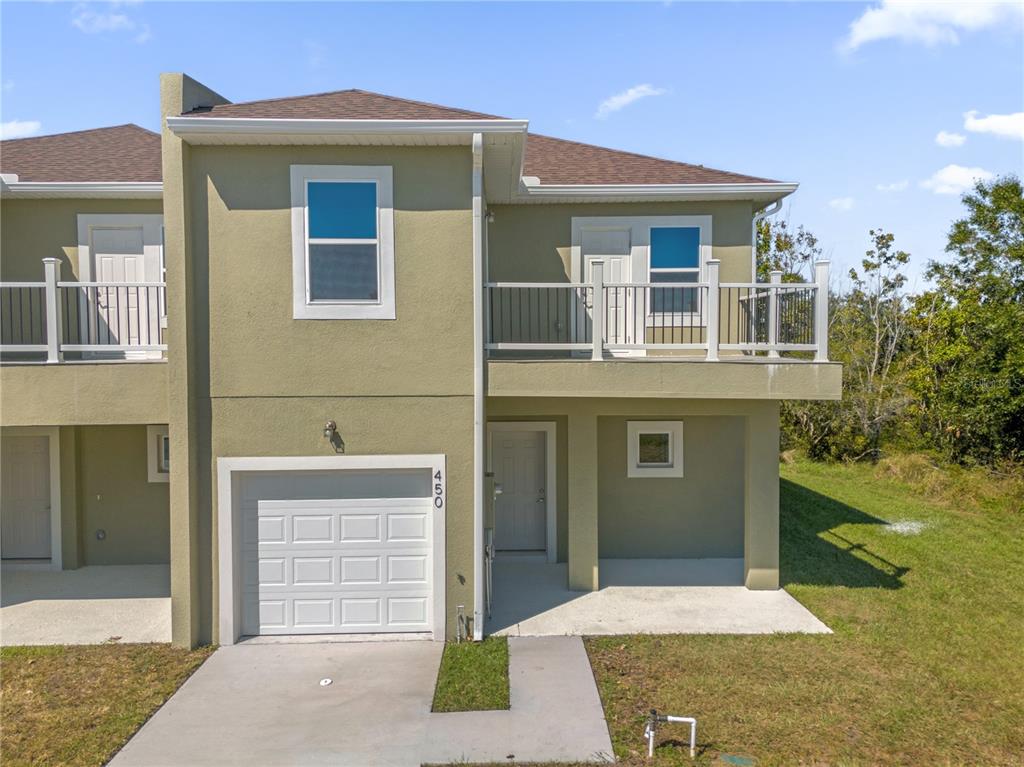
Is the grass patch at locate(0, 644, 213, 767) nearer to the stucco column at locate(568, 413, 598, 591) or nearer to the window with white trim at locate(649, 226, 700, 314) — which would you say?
the stucco column at locate(568, 413, 598, 591)

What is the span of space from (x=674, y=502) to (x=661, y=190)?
16.4 ft

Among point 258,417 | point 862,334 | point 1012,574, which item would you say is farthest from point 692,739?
point 862,334

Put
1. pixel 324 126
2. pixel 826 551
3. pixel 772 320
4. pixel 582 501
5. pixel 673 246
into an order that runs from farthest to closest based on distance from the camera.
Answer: pixel 826 551
pixel 673 246
pixel 582 501
pixel 772 320
pixel 324 126

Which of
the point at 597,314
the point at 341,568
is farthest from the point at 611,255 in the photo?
the point at 341,568

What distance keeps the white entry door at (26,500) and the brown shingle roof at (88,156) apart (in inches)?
166

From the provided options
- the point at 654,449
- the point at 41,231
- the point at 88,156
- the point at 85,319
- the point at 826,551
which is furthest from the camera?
the point at 826,551

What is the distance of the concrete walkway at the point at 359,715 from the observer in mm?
5496

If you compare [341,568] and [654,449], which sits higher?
[654,449]

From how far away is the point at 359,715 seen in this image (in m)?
6.11

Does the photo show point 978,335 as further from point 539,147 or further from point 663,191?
point 539,147

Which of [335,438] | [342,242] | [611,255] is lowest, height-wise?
[335,438]

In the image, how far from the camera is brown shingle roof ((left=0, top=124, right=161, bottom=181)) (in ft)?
32.4

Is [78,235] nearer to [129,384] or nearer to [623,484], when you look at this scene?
[129,384]

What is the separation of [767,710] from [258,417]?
6.17 m
